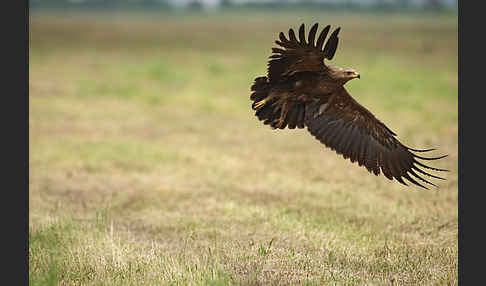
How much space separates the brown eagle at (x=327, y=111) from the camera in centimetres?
614

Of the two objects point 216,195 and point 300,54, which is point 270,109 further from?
point 216,195

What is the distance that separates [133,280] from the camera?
569 centimetres

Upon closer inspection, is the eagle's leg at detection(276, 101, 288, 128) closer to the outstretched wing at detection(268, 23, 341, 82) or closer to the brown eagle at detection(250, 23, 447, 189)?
the brown eagle at detection(250, 23, 447, 189)

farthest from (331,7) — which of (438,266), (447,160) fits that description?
(438,266)

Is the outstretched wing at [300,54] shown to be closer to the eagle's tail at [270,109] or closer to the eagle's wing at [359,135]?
the eagle's tail at [270,109]

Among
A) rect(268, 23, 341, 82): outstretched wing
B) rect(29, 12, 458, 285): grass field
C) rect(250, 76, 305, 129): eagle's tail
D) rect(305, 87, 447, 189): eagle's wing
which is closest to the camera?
rect(268, 23, 341, 82): outstretched wing

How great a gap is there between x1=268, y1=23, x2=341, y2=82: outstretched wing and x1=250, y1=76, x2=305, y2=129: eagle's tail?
0.56 ft

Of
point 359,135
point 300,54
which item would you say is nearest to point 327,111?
point 359,135

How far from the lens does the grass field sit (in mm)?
6098

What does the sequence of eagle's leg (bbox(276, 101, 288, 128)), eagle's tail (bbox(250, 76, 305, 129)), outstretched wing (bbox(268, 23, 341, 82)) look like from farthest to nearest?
eagle's leg (bbox(276, 101, 288, 128)) → eagle's tail (bbox(250, 76, 305, 129)) → outstretched wing (bbox(268, 23, 341, 82))

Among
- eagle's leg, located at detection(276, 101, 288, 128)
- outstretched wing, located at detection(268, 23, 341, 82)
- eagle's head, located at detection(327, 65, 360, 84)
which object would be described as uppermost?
outstretched wing, located at detection(268, 23, 341, 82)

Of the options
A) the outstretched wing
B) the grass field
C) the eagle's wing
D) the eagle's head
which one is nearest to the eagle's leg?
the eagle's wing

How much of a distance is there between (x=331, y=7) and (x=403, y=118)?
285 ft

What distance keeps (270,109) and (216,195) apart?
11.2ft
